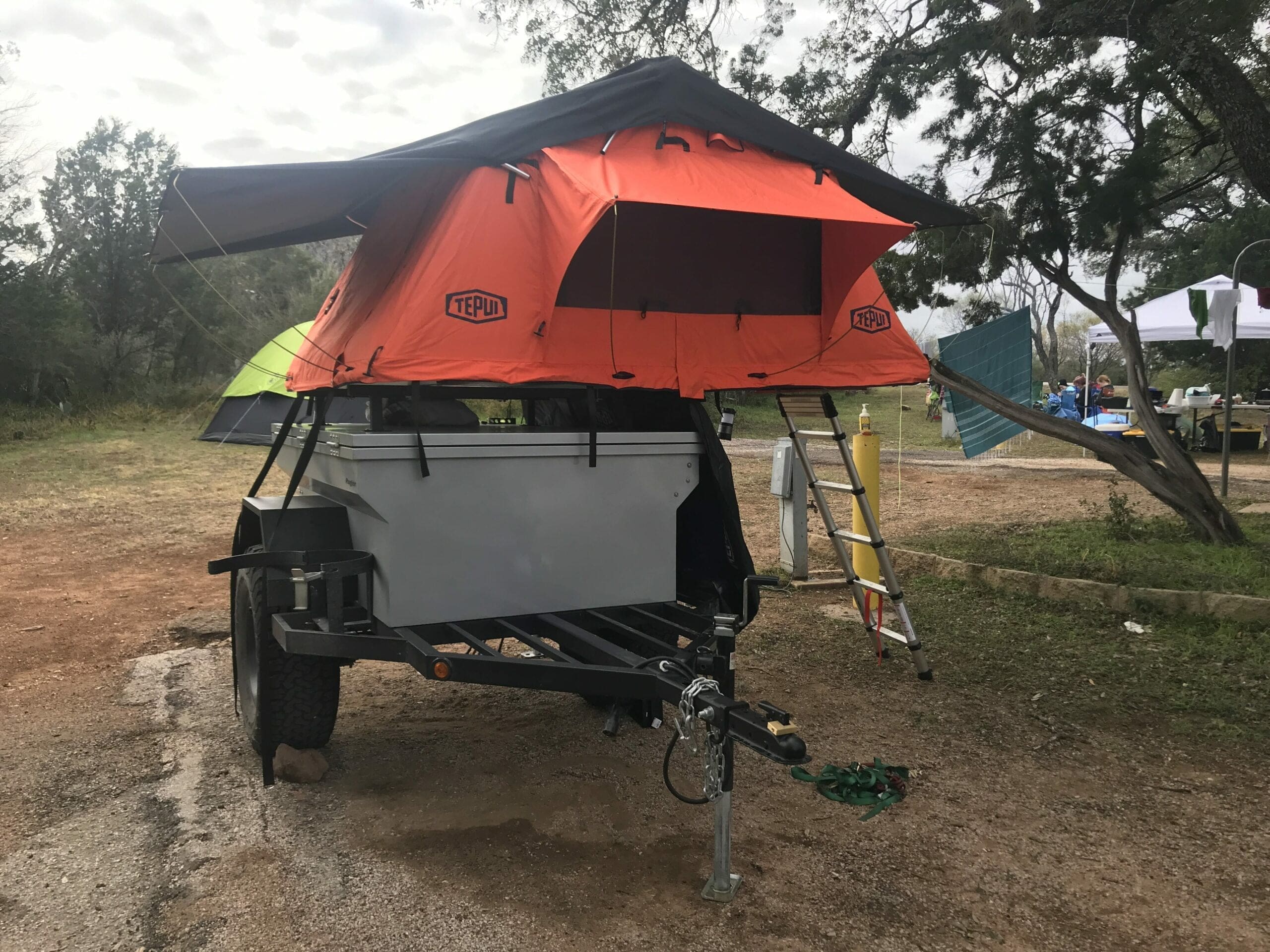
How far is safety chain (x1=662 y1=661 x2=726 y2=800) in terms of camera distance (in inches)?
106

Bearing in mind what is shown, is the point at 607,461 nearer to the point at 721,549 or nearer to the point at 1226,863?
the point at 721,549

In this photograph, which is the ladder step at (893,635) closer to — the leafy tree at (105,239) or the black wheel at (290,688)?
the black wheel at (290,688)

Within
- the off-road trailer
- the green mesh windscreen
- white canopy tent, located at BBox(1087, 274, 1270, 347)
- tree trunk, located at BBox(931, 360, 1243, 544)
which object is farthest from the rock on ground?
white canopy tent, located at BBox(1087, 274, 1270, 347)

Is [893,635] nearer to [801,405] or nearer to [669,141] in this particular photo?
[801,405]

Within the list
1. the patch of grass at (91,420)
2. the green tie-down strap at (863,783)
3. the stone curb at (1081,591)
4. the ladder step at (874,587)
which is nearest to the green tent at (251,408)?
the patch of grass at (91,420)

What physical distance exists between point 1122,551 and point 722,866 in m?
6.31

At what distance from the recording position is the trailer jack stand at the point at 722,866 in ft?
9.43

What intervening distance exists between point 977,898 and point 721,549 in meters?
1.61

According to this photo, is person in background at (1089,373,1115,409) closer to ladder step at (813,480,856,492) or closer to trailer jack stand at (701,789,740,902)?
ladder step at (813,480,856,492)

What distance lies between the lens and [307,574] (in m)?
3.46

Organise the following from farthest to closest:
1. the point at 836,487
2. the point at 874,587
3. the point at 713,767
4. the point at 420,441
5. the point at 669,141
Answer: the point at 836,487, the point at 874,587, the point at 669,141, the point at 420,441, the point at 713,767

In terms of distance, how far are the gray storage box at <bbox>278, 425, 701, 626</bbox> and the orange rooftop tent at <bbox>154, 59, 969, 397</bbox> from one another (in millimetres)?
373

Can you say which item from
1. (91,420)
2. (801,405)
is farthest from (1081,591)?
(91,420)

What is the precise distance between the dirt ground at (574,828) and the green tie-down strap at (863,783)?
68mm
